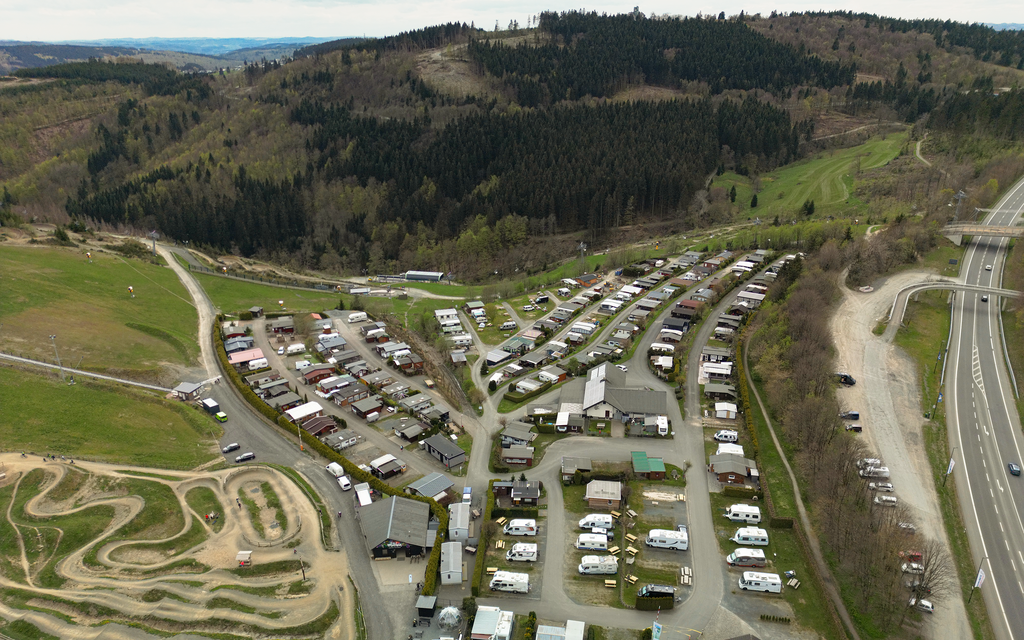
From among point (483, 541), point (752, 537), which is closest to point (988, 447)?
point (752, 537)

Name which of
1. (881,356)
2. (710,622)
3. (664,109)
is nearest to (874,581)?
(710,622)

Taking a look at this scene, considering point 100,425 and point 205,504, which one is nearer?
point 205,504

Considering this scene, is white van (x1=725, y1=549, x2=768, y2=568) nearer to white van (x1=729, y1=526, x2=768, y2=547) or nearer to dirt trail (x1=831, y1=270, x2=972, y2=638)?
white van (x1=729, y1=526, x2=768, y2=547)

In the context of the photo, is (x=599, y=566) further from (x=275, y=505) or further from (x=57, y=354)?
(x=57, y=354)

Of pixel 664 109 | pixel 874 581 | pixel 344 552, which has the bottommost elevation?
pixel 344 552

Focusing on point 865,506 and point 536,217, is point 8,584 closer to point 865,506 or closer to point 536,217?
point 865,506

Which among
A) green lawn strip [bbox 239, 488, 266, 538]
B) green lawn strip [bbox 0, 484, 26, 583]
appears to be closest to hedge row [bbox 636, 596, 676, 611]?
green lawn strip [bbox 239, 488, 266, 538]

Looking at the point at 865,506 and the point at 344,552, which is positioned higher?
the point at 865,506
